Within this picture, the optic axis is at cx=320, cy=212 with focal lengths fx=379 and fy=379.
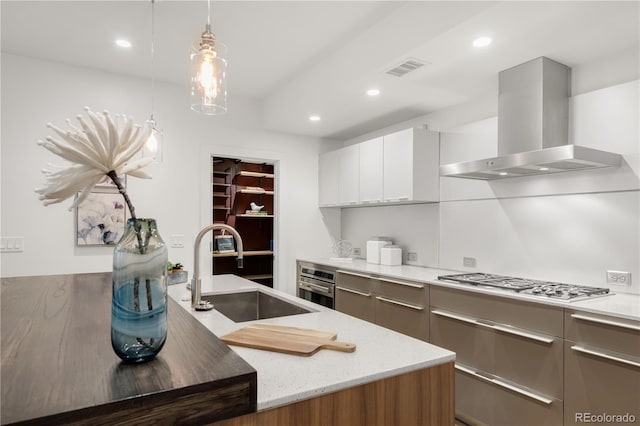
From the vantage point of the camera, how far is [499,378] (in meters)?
2.30

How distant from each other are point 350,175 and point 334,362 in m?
3.20

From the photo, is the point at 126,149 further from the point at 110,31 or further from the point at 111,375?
the point at 110,31

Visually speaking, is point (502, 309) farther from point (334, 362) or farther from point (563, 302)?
point (334, 362)

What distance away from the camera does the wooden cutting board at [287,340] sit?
1149mm

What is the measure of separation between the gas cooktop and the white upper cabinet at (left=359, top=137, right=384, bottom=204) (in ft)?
4.17

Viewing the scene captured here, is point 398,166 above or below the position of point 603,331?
above

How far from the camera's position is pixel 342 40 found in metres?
2.88

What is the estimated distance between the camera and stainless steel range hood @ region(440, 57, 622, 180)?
95.5 inches

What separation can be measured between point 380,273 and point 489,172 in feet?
3.92

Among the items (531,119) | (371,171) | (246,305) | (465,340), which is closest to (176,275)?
(246,305)

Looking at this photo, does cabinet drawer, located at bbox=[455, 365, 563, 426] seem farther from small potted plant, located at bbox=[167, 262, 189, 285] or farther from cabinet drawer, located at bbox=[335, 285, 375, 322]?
small potted plant, located at bbox=[167, 262, 189, 285]

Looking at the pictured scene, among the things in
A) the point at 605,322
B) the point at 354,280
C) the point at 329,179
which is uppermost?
the point at 329,179

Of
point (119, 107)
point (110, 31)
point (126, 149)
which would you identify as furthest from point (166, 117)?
point (126, 149)

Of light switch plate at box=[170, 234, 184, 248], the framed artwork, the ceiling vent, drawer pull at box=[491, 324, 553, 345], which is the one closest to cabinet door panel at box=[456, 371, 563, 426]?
drawer pull at box=[491, 324, 553, 345]
